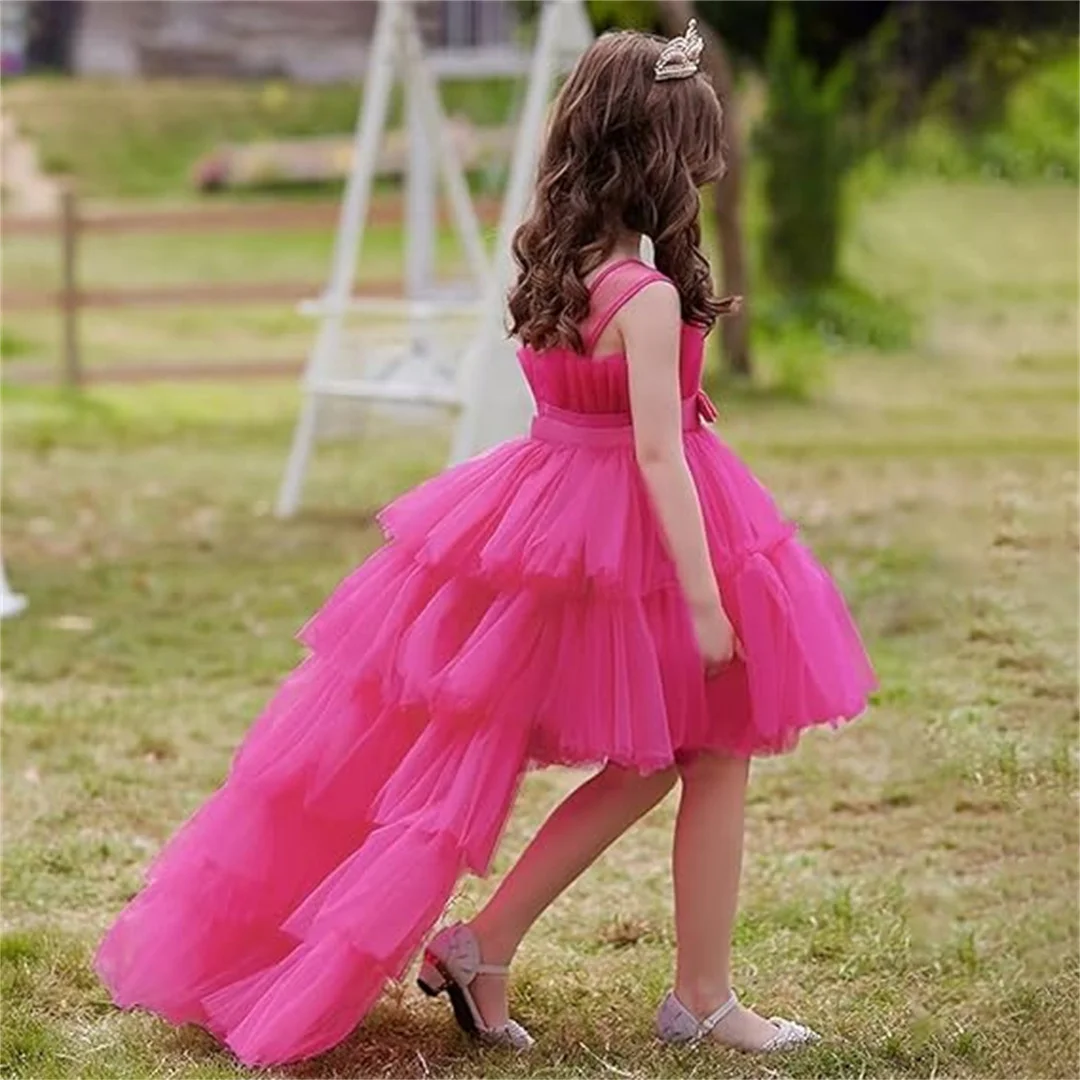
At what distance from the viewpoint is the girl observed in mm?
3020

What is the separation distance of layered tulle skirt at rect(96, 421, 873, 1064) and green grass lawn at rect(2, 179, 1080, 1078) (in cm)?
13

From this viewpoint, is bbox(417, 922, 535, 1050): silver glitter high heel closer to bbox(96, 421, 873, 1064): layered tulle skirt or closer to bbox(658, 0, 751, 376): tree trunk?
bbox(96, 421, 873, 1064): layered tulle skirt

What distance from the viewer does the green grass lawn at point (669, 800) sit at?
3.27m

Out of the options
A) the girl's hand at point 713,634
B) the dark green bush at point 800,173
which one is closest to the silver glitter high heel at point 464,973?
the girl's hand at point 713,634


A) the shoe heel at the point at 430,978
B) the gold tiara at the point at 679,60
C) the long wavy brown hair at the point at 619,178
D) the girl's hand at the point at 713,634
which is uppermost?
the gold tiara at the point at 679,60

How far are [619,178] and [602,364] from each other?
257 mm

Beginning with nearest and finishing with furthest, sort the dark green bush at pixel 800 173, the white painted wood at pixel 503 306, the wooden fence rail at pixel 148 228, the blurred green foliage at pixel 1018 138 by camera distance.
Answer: the white painted wood at pixel 503 306 < the wooden fence rail at pixel 148 228 < the dark green bush at pixel 800 173 < the blurred green foliage at pixel 1018 138

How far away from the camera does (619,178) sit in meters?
3.08

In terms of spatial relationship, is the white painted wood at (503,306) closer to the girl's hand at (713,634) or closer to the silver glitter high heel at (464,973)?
the silver glitter high heel at (464,973)

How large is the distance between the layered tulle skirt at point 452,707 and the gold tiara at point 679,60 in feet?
1.64

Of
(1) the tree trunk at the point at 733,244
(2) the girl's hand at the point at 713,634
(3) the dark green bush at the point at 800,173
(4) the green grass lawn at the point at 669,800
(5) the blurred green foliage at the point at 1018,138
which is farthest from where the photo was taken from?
(5) the blurred green foliage at the point at 1018,138

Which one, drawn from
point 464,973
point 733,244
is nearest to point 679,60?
point 464,973

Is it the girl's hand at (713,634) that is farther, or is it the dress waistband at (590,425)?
the dress waistband at (590,425)

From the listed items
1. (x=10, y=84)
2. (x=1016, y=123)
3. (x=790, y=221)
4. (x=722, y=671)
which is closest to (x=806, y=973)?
(x=722, y=671)
